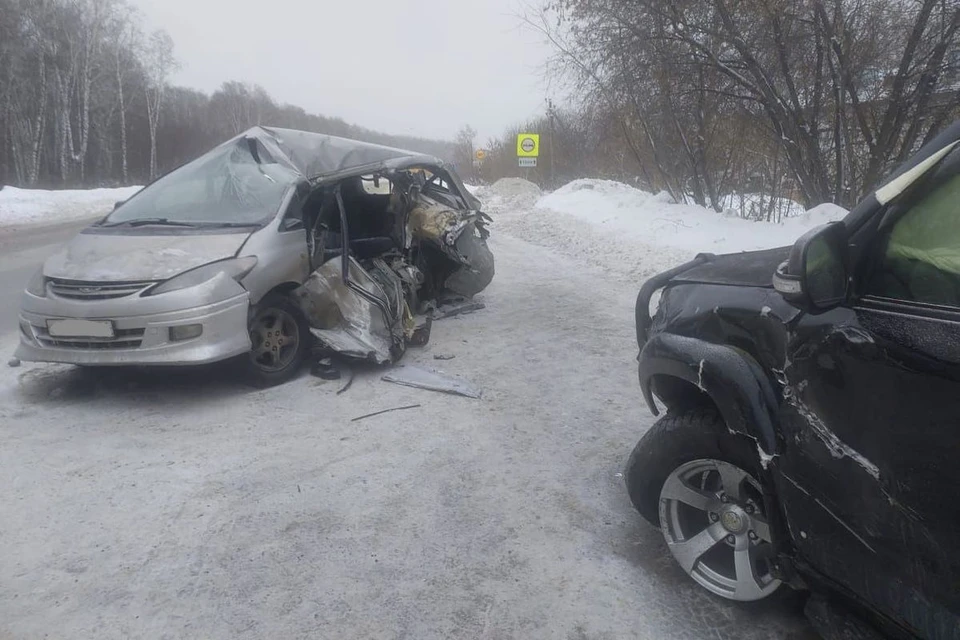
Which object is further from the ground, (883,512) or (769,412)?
(769,412)

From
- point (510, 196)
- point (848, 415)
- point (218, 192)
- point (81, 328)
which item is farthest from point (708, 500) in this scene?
point (510, 196)

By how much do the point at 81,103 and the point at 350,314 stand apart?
44885 millimetres

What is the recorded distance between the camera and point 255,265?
525 centimetres

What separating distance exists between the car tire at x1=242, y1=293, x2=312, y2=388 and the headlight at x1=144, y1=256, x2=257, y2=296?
32 centimetres

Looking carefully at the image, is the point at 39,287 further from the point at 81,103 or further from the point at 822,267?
the point at 81,103

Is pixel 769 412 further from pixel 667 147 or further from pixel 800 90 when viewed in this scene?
pixel 667 147

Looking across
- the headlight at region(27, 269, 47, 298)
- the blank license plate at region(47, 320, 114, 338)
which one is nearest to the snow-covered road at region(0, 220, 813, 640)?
the blank license plate at region(47, 320, 114, 338)

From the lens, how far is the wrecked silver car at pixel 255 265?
479 centimetres

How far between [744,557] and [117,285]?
169 inches

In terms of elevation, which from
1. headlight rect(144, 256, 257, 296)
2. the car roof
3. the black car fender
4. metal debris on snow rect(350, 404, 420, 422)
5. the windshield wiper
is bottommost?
metal debris on snow rect(350, 404, 420, 422)

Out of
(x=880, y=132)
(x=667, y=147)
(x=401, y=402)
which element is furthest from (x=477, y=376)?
(x=667, y=147)

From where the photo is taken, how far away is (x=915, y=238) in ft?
7.05

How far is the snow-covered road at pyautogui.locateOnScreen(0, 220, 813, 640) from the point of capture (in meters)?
2.78

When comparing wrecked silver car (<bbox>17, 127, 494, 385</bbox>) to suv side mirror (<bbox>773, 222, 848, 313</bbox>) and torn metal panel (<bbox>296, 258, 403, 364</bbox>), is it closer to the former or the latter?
torn metal panel (<bbox>296, 258, 403, 364</bbox>)
